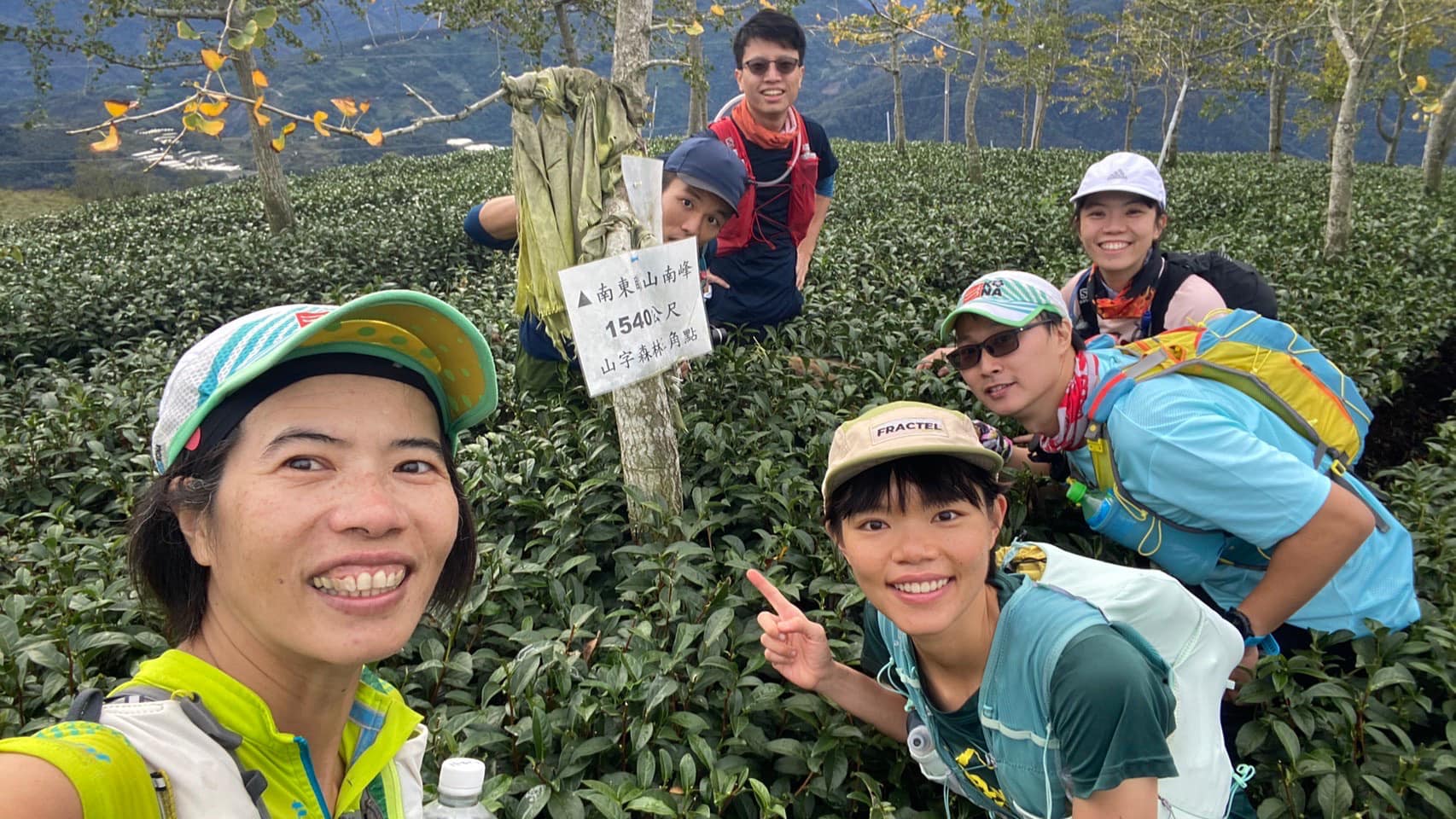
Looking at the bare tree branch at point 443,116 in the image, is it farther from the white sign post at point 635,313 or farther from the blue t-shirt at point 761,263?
the blue t-shirt at point 761,263

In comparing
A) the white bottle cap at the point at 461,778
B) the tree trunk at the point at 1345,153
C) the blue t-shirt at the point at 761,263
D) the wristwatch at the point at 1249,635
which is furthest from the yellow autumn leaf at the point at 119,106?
the tree trunk at the point at 1345,153

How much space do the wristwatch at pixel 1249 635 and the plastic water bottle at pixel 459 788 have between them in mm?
1848

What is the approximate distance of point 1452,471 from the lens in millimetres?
3287

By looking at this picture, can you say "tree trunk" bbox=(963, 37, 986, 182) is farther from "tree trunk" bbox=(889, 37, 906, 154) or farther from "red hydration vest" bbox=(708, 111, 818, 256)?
"red hydration vest" bbox=(708, 111, 818, 256)

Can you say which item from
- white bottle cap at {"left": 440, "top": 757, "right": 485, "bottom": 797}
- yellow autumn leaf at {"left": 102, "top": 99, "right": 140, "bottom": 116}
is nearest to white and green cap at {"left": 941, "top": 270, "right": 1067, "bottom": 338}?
white bottle cap at {"left": 440, "top": 757, "right": 485, "bottom": 797}

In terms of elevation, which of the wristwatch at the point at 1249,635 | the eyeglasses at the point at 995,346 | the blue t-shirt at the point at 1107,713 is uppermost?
the eyeglasses at the point at 995,346

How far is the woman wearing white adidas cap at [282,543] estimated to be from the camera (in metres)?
0.92

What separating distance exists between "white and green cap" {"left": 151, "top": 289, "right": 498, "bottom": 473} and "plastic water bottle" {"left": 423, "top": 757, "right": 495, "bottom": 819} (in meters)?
0.53

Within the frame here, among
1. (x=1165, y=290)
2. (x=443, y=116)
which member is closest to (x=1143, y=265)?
(x=1165, y=290)

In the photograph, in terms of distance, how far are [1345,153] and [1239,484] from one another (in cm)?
690

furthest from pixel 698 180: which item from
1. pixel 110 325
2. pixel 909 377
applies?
pixel 110 325

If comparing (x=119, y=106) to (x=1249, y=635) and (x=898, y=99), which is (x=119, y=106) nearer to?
(x=1249, y=635)

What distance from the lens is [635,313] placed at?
2199mm

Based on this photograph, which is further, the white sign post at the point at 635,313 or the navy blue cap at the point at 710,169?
the navy blue cap at the point at 710,169
